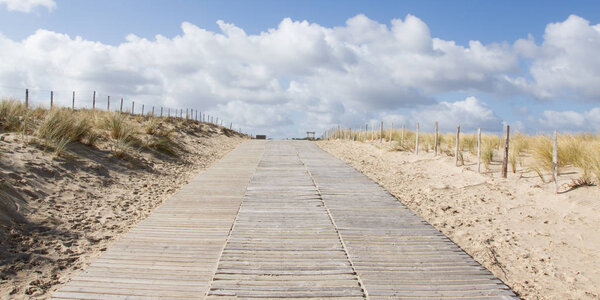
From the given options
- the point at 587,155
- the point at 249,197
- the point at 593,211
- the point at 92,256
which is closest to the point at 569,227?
the point at 593,211

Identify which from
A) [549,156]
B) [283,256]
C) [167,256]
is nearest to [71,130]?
[167,256]

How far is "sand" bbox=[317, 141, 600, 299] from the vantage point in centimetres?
442

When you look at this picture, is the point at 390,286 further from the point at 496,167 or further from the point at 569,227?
the point at 496,167

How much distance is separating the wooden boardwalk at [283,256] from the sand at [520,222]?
528 millimetres

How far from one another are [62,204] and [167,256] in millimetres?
2828

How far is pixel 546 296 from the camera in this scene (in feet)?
13.0

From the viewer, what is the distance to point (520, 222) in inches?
249

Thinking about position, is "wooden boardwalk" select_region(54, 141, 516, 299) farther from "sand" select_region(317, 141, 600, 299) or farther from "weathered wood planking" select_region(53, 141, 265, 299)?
"sand" select_region(317, 141, 600, 299)

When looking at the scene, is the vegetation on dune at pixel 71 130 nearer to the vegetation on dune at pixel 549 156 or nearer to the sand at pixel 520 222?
the sand at pixel 520 222

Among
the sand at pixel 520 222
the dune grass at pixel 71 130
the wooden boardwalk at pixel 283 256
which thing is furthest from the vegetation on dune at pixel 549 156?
the dune grass at pixel 71 130

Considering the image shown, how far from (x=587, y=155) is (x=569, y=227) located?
9.32 ft

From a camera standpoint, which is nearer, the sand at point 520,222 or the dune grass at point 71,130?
the sand at point 520,222

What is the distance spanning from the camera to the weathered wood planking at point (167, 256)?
11.7 feet

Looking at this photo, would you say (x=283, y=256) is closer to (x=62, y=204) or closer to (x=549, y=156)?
(x=62, y=204)
